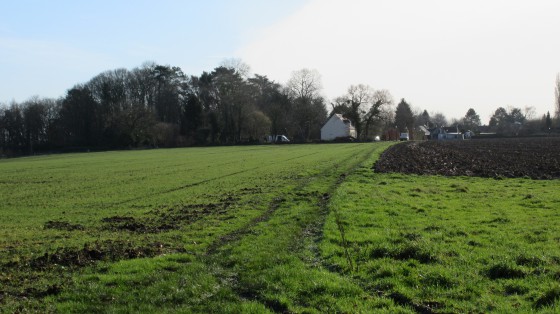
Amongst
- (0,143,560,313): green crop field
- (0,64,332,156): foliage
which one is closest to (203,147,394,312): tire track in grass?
(0,143,560,313): green crop field

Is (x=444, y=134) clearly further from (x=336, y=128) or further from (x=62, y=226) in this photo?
(x=62, y=226)

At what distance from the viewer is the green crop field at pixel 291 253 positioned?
25.8 feet

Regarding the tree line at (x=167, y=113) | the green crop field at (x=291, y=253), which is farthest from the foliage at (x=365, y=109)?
the green crop field at (x=291, y=253)

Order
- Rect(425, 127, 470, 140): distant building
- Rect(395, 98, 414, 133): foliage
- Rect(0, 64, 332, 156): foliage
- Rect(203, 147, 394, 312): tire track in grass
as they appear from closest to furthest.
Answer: Rect(203, 147, 394, 312): tire track in grass → Rect(0, 64, 332, 156): foliage → Rect(395, 98, 414, 133): foliage → Rect(425, 127, 470, 140): distant building

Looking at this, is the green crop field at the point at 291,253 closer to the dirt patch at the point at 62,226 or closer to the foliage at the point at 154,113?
the dirt patch at the point at 62,226

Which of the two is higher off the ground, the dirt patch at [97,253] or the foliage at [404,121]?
the foliage at [404,121]

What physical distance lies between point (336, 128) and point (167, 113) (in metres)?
50.8

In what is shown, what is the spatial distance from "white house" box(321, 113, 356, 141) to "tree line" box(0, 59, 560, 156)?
3.95m

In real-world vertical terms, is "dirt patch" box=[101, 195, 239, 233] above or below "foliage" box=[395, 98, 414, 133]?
below

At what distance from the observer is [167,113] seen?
133125mm

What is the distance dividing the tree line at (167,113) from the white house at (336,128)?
156 inches

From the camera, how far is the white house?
133250 mm

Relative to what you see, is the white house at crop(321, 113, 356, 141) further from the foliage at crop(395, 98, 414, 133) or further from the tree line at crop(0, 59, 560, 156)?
the foliage at crop(395, 98, 414, 133)

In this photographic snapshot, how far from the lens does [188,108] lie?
4870 inches
